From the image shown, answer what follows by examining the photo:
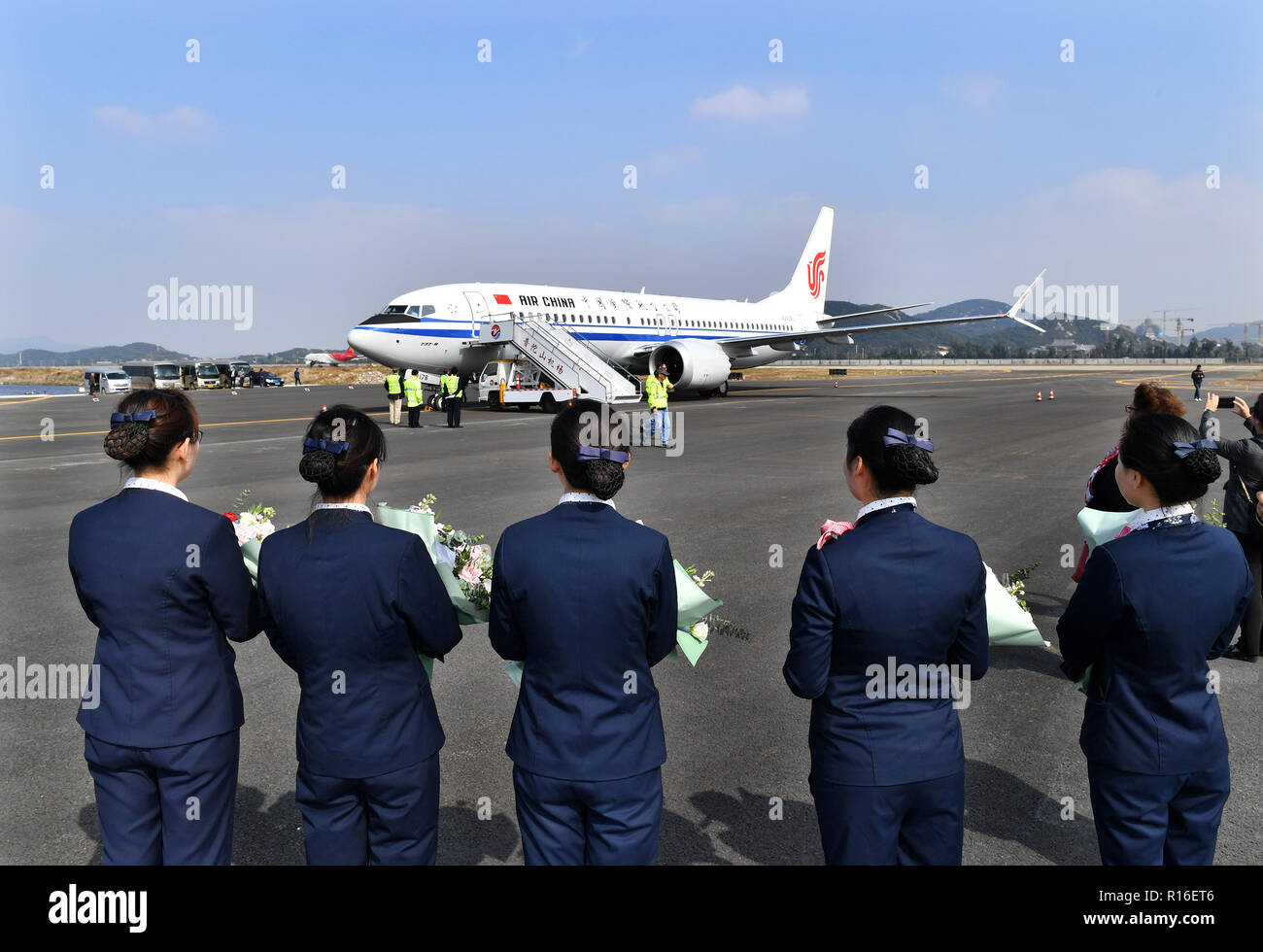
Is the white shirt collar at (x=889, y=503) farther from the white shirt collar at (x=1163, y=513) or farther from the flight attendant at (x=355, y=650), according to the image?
the flight attendant at (x=355, y=650)

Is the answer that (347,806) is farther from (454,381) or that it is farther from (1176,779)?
(454,381)

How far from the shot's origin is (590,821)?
2.97m

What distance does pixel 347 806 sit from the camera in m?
3.09

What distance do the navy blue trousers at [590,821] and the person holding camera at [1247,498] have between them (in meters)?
4.86

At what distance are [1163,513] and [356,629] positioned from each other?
2.83m

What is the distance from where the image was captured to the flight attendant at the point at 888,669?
2.86 meters

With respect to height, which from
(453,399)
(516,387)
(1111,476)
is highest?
(516,387)

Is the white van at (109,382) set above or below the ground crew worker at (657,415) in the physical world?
above

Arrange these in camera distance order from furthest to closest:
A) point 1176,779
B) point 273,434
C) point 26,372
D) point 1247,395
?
1. point 26,372
2. point 1247,395
3. point 273,434
4. point 1176,779

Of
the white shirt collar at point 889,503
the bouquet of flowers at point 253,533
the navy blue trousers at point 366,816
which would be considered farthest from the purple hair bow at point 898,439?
the bouquet of flowers at point 253,533

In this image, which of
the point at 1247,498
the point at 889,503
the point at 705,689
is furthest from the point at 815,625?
the point at 1247,498

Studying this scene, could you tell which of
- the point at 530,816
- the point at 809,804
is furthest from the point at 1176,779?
the point at 530,816

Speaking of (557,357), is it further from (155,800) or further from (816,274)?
(816,274)
